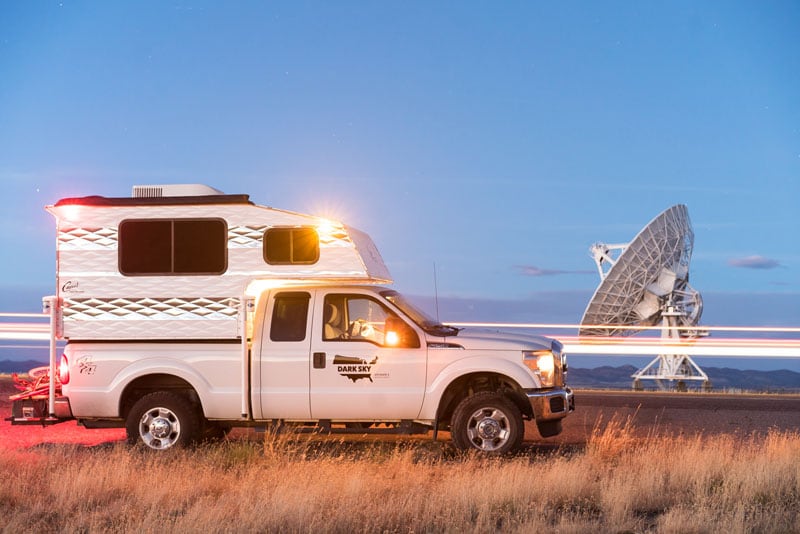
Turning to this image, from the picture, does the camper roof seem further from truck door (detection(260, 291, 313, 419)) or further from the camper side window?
truck door (detection(260, 291, 313, 419))

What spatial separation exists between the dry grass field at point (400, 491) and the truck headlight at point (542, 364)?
988 millimetres

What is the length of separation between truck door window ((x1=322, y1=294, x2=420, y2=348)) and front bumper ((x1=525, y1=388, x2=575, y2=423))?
1.54 meters

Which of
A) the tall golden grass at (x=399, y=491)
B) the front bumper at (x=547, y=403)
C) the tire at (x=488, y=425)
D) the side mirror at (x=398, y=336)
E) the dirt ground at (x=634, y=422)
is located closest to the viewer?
the tall golden grass at (x=399, y=491)

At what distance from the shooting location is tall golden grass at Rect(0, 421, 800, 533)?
Result: 848cm

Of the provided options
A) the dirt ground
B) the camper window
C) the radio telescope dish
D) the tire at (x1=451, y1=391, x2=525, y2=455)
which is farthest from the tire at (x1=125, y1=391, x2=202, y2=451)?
the radio telescope dish

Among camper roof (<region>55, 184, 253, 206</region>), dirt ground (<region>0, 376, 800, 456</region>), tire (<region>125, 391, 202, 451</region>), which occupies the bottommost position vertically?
dirt ground (<region>0, 376, 800, 456</region>)

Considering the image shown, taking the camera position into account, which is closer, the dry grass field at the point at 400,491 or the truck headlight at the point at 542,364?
the dry grass field at the point at 400,491

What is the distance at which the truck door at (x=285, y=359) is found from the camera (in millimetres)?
12117

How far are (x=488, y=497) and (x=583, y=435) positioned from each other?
6436 mm

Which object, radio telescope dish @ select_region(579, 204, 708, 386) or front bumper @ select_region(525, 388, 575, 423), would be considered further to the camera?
radio telescope dish @ select_region(579, 204, 708, 386)

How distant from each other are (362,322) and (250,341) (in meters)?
1.39

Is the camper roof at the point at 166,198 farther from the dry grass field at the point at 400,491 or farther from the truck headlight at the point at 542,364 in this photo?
the truck headlight at the point at 542,364

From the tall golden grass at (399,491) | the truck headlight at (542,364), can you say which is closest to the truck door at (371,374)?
the tall golden grass at (399,491)

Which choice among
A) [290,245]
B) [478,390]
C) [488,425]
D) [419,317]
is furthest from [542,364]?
[290,245]
